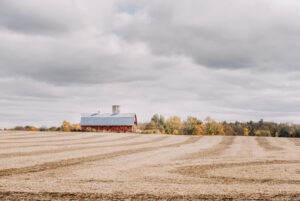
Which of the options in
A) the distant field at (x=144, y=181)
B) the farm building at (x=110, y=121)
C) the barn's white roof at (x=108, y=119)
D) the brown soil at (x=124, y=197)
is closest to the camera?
the brown soil at (x=124, y=197)

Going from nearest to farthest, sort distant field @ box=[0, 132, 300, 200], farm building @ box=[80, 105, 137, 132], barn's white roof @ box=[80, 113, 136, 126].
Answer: distant field @ box=[0, 132, 300, 200] < farm building @ box=[80, 105, 137, 132] < barn's white roof @ box=[80, 113, 136, 126]

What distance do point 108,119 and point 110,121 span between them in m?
1.24

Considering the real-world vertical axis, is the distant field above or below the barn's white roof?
below

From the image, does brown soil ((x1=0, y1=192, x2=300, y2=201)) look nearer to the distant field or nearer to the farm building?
the distant field

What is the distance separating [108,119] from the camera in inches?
3637

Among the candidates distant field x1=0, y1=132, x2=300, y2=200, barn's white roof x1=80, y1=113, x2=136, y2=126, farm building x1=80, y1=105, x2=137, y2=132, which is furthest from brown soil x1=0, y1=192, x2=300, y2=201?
barn's white roof x1=80, y1=113, x2=136, y2=126

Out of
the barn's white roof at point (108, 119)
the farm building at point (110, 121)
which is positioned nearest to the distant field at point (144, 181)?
the farm building at point (110, 121)

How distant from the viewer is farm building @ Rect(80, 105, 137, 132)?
90188 millimetres

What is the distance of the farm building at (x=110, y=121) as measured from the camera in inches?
3551

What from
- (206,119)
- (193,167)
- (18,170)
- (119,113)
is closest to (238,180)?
(193,167)

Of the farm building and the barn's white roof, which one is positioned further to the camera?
the barn's white roof

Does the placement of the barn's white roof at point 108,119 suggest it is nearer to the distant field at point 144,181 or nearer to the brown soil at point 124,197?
the distant field at point 144,181

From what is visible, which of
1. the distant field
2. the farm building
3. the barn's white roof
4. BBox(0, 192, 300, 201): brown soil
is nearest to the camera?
BBox(0, 192, 300, 201): brown soil

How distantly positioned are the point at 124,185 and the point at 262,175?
7.18 metres
